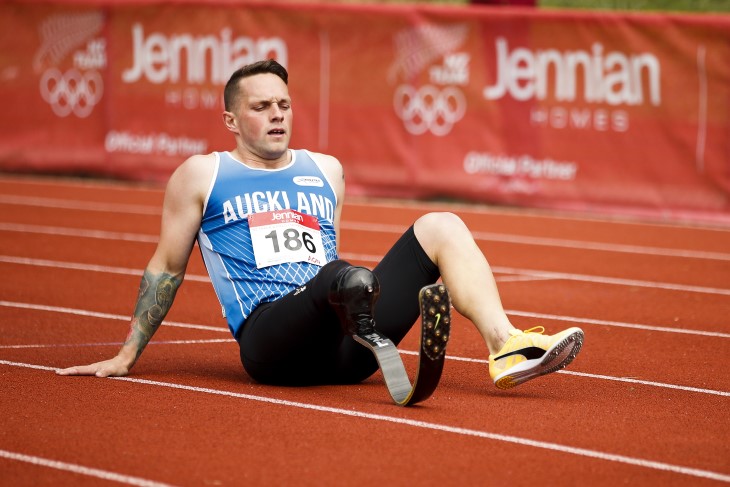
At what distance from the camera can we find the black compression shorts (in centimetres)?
515

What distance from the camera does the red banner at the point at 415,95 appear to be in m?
13.3

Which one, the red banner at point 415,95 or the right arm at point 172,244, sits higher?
the red banner at point 415,95

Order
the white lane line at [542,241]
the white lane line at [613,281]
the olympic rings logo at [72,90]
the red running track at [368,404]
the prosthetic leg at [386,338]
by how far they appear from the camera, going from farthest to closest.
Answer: the olympic rings logo at [72,90] → the white lane line at [542,241] → the white lane line at [613,281] → the prosthetic leg at [386,338] → the red running track at [368,404]

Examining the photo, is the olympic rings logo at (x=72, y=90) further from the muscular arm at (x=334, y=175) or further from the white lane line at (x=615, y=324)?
the muscular arm at (x=334, y=175)

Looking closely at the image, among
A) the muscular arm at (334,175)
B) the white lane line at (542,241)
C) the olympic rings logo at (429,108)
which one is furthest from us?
the olympic rings logo at (429,108)

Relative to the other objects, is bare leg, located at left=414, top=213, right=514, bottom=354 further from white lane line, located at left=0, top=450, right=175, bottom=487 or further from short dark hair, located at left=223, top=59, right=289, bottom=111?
white lane line, located at left=0, top=450, right=175, bottom=487

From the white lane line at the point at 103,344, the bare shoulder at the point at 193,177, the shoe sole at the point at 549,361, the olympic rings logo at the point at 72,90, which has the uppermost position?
the olympic rings logo at the point at 72,90

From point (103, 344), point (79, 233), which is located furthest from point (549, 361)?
point (79, 233)

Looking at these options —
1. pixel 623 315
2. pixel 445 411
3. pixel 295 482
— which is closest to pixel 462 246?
pixel 445 411

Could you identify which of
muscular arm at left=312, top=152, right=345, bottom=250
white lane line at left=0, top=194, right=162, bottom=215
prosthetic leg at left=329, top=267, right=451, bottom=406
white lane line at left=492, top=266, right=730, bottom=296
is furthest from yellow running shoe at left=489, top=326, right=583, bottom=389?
white lane line at left=0, top=194, right=162, bottom=215

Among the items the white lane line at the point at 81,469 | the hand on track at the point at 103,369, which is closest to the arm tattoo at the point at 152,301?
the hand on track at the point at 103,369

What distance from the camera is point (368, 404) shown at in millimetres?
5148

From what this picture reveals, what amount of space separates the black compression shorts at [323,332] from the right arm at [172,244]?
0.37 m

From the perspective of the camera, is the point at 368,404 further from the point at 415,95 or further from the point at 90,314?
the point at 415,95
